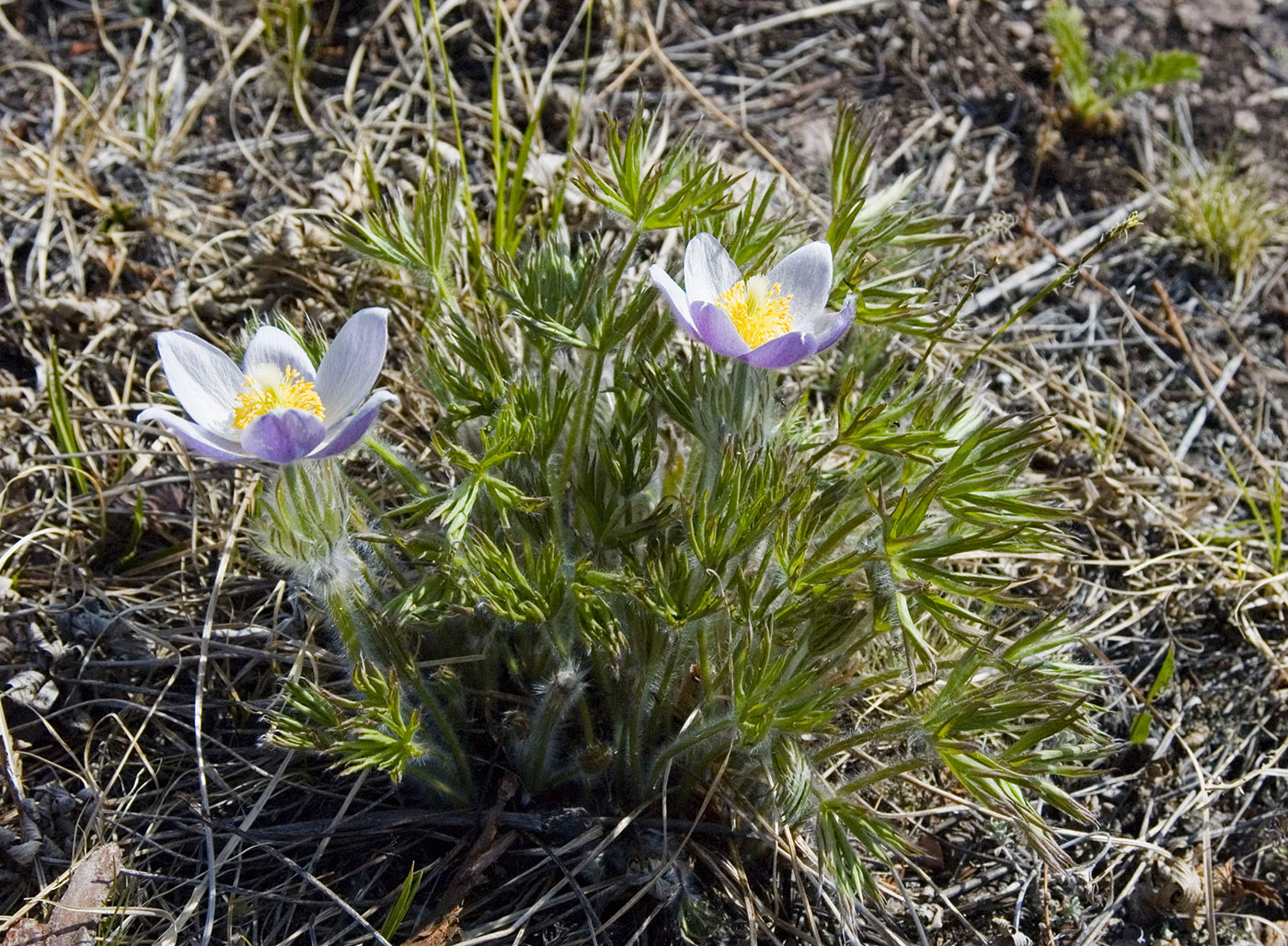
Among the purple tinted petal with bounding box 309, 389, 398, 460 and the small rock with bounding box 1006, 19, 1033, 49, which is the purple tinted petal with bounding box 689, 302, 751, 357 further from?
the small rock with bounding box 1006, 19, 1033, 49

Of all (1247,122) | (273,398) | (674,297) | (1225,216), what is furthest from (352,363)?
(1247,122)

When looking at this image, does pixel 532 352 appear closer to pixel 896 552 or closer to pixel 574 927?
pixel 896 552

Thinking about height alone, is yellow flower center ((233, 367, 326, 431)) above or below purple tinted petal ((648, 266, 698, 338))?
below

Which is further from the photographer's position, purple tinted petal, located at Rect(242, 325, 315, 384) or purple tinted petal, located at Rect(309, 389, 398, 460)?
purple tinted petal, located at Rect(242, 325, 315, 384)

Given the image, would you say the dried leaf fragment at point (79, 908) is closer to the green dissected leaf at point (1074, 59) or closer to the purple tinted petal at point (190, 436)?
the purple tinted petal at point (190, 436)

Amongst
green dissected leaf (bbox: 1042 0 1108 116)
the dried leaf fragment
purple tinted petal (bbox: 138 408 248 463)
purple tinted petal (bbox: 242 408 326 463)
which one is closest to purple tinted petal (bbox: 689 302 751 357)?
purple tinted petal (bbox: 242 408 326 463)

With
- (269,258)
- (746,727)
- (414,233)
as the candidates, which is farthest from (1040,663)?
(269,258)

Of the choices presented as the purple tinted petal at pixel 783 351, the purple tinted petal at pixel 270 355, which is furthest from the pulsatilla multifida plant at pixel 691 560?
the purple tinted petal at pixel 270 355

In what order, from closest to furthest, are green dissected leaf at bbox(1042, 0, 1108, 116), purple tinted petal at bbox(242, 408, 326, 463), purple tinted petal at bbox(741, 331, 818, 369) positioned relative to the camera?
purple tinted petal at bbox(242, 408, 326, 463)
purple tinted petal at bbox(741, 331, 818, 369)
green dissected leaf at bbox(1042, 0, 1108, 116)
